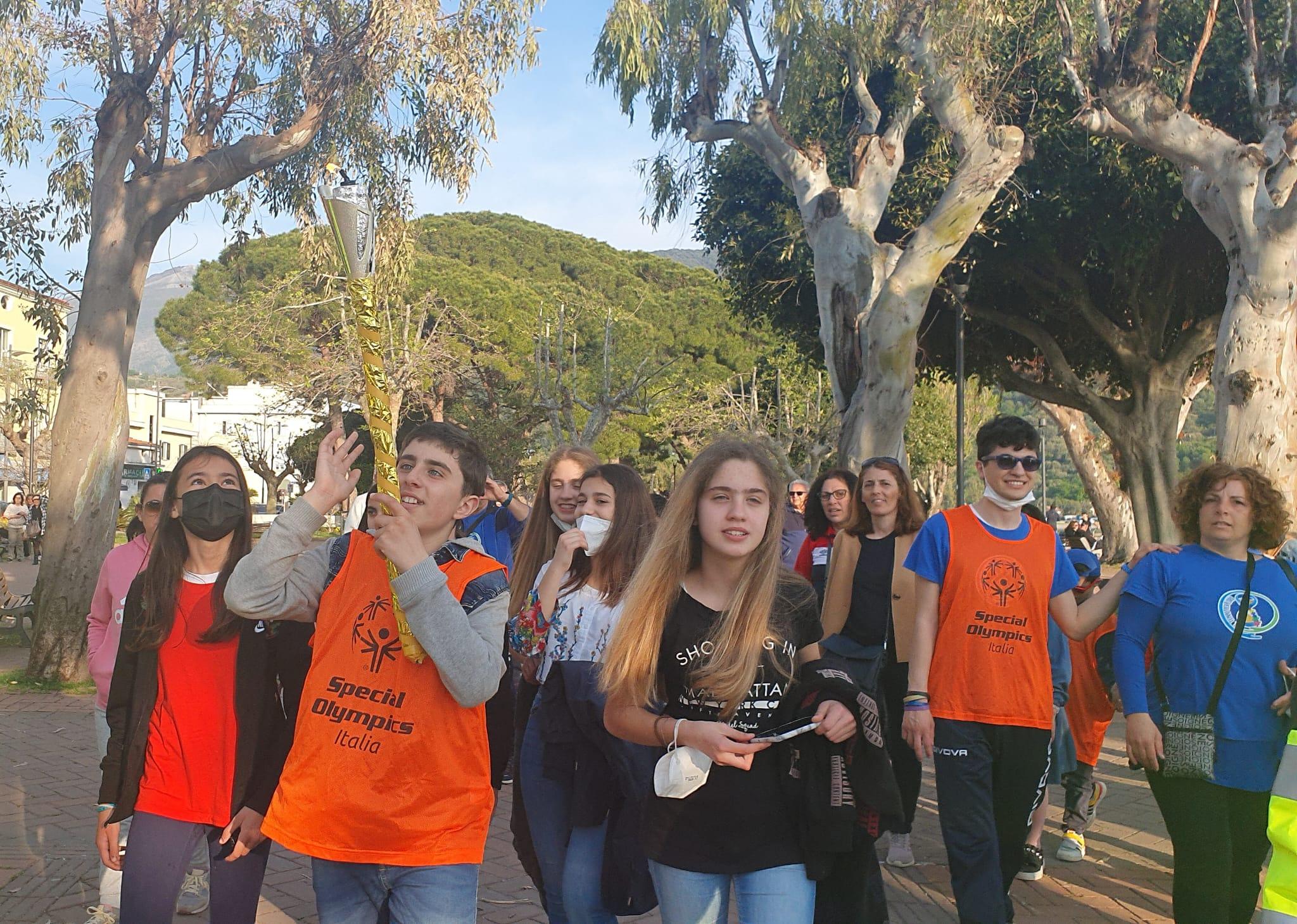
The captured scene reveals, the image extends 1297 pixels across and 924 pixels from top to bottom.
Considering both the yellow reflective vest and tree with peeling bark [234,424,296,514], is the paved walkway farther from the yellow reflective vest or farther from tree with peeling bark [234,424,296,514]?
tree with peeling bark [234,424,296,514]

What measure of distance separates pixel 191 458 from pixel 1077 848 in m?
4.71

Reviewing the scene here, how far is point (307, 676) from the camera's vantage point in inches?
118

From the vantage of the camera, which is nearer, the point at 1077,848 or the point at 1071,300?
the point at 1077,848

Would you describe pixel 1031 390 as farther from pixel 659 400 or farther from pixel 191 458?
pixel 191 458

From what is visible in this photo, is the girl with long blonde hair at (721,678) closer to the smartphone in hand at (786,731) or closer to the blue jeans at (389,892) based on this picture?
the smartphone in hand at (786,731)

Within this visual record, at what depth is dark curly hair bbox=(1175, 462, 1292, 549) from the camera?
418 centimetres

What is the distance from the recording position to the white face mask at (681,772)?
2.67 m

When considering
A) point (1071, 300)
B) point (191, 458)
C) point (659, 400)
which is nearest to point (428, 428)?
point (191, 458)

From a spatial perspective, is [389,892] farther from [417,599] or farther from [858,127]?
[858,127]

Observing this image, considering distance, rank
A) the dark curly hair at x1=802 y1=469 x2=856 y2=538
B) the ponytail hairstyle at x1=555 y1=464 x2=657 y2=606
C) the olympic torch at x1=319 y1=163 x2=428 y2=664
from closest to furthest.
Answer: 1. the olympic torch at x1=319 y1=163 x2=428 y2=664
2. the ponytail hairstyle at x1=555 y1=464 x2=657 y2=606
3. the dark curly hair at x1=802 y1=469 x2=856 y2=538

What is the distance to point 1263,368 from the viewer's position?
31.3ft

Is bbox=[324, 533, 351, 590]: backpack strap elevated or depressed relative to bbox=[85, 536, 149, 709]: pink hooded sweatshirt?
elevated

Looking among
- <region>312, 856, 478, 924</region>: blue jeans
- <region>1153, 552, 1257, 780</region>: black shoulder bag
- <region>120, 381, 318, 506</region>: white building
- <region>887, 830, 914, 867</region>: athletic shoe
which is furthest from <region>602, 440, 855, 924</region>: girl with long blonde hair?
<region>120, 381, 318, 506</region>: white building

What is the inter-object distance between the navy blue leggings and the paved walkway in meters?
1.73
